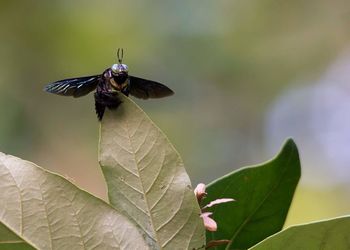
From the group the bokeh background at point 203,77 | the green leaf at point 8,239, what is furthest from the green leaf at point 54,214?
the bokeh background at point 203,77

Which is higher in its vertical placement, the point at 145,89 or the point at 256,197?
the point at 145,89

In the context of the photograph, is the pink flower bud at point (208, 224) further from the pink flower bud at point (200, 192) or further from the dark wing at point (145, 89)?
the dark wing at point (145, 89)

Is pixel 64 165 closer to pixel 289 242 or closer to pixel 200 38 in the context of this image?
pixel 200 38

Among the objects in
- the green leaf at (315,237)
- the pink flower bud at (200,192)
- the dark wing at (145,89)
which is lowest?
the green leaf at (315,237)

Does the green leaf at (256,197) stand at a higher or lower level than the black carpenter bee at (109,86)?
lower

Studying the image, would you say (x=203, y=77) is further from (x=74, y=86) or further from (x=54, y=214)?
(x=54, y=214)

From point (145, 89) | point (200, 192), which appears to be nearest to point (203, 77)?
point (145, 89)
